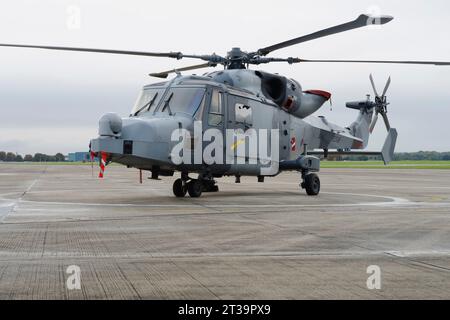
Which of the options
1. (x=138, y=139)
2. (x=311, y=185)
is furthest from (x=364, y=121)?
(x=138, y=139)

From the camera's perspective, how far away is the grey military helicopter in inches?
542

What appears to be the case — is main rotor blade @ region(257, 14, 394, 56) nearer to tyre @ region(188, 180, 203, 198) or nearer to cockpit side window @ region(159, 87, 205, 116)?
cockpit side window @ region(159, 87, 205, 116)

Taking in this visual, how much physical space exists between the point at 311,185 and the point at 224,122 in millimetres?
3648

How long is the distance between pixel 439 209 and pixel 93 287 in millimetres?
9913

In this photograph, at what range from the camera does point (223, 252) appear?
7023 mm

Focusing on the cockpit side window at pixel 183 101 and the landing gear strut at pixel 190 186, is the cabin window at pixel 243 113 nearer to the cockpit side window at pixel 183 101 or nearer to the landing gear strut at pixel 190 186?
the cockpit side window at pixel 183 101

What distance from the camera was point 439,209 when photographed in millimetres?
13094

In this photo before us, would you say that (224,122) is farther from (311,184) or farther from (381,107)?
(381,107)

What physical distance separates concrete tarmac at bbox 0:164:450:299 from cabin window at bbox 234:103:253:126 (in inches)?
180

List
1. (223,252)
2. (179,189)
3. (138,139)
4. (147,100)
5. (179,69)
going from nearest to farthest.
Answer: (223,252) → (138,139) → (147,100) → (179,189) → (179,69)

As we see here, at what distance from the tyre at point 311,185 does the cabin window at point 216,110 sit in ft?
11.9

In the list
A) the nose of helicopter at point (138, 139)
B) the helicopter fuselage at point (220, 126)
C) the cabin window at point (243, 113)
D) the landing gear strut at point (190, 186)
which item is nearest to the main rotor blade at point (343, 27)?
the cabin window at point (243, 113)

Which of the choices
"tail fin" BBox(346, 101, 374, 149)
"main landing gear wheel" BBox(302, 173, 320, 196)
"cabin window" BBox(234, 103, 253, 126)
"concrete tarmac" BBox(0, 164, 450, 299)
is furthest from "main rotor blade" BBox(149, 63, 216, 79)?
"tail fin" BBox(346, 101, 374, 149)
